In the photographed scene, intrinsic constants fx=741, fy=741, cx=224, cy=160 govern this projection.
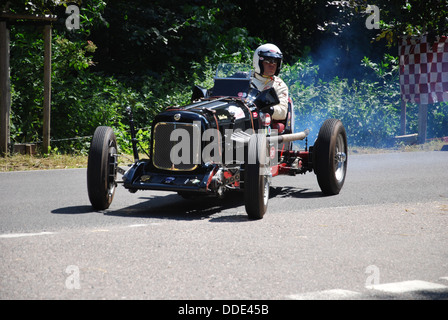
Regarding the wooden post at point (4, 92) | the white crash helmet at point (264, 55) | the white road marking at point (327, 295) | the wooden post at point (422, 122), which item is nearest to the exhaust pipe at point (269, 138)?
the white crash helmet at point (264, 55)

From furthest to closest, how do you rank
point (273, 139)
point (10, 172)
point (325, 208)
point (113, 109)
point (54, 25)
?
1. point (54, 25)
2. point (113, 109)
3. point (10, 172)
4. point (273, 139)
5. point (325, 208)

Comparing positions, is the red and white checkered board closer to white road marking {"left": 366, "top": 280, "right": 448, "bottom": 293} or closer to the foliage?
the foliage

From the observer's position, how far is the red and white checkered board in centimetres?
1598

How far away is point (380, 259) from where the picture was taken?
5762mm

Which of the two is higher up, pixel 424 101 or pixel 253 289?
pixel 424 101

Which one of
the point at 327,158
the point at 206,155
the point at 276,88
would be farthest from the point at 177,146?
the point at 276,88

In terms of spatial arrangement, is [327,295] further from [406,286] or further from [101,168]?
[101,168]

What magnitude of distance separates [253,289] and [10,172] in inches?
279

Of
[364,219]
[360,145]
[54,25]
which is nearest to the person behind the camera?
[364,219]

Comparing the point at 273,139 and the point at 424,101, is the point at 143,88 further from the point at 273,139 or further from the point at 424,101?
the point at 273,139

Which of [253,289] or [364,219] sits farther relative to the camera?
[364,219]

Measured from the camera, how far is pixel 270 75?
375 inches

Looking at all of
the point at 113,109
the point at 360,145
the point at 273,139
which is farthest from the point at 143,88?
the point at 273,139

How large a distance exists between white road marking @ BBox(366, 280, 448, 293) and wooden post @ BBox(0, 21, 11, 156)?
28.4ft
